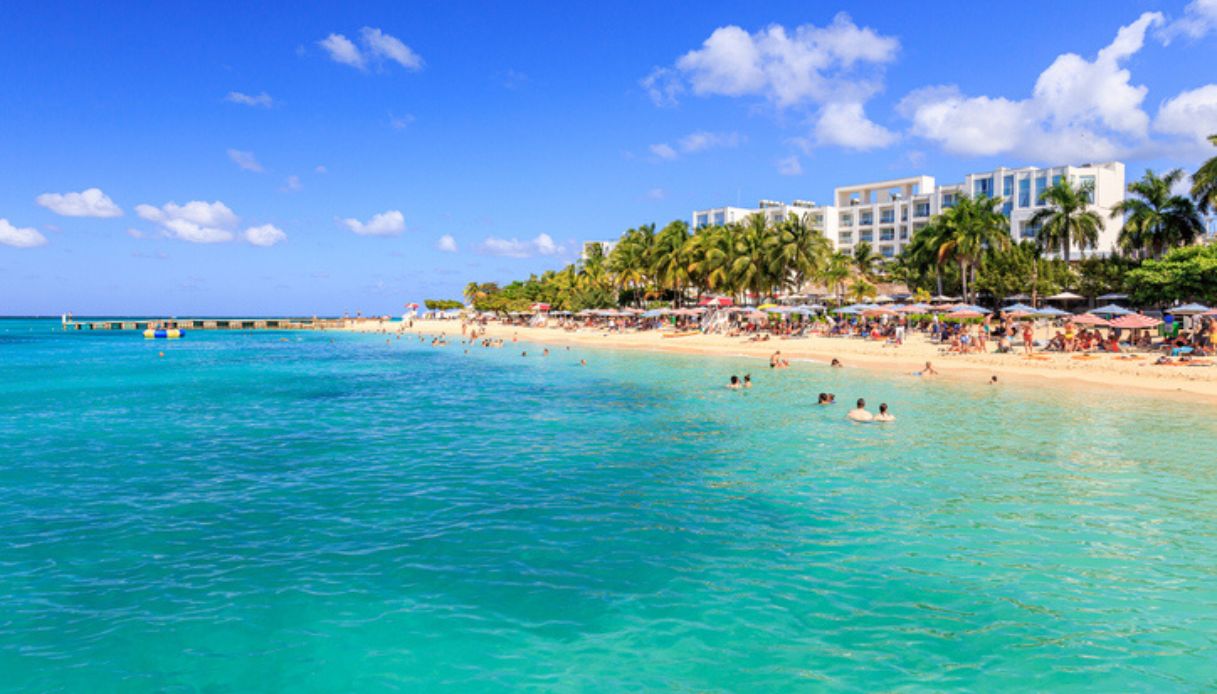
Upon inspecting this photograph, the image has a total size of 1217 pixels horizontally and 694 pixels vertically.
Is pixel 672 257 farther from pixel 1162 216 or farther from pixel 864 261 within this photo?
pixel 1162 216

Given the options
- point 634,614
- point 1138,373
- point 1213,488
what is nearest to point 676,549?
point 634,614

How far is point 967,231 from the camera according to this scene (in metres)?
50.9

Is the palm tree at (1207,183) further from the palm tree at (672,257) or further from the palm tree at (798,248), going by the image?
the palm tree at (672,257)

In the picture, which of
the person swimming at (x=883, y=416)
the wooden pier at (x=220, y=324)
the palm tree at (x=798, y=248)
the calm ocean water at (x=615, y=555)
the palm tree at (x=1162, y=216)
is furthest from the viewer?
the wooden pier at (x=220, y=324)

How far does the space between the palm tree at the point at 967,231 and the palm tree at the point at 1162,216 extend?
26.8 feet

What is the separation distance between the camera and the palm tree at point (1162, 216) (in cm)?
4859

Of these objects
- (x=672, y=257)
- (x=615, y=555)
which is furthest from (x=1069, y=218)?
(x=615, y=555)

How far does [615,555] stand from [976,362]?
2982 centimetres

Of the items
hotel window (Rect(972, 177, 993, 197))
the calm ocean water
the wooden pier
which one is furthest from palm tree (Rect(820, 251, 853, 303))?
the wooden pier

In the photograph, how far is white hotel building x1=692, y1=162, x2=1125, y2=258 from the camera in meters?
81.9

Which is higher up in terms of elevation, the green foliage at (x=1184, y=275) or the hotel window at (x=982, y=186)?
the hotel window at (x=982, y=186)

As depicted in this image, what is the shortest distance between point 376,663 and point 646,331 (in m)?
64.3

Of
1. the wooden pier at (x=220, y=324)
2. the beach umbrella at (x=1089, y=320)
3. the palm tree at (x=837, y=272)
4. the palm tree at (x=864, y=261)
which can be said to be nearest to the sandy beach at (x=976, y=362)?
the beach umbrella at (x=1089, y=320)

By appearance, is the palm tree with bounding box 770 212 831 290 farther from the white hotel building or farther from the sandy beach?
the white hotel building
